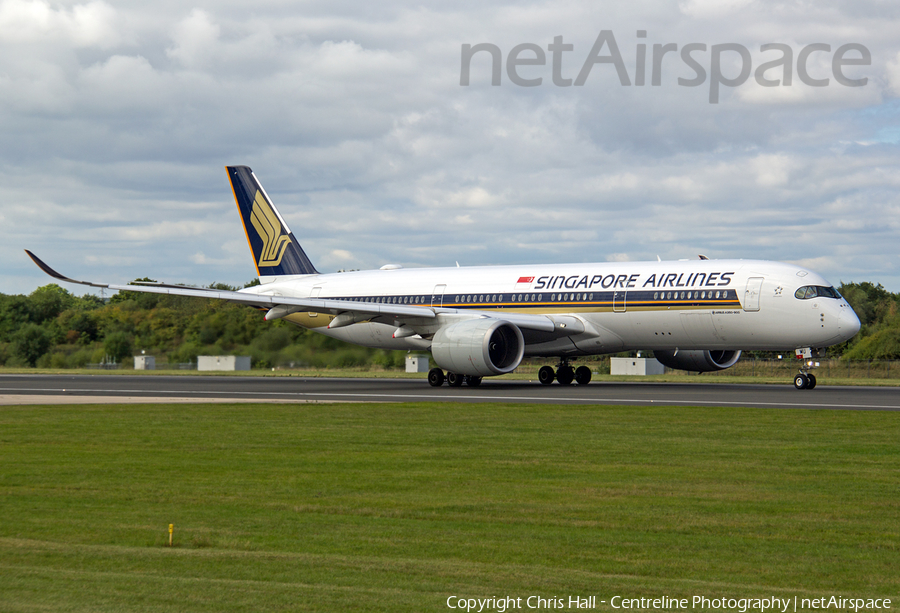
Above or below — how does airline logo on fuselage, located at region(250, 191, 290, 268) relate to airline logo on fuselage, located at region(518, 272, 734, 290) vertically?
above

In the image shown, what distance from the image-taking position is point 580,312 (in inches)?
1336

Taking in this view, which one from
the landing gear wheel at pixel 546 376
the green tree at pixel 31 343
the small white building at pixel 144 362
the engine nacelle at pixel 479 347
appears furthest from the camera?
the green tree at pixel 31 343

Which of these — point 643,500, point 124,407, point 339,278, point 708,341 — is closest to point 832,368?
point 708,341

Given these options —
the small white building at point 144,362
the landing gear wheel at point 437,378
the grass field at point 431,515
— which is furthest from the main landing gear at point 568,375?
the small white building at point 144,362

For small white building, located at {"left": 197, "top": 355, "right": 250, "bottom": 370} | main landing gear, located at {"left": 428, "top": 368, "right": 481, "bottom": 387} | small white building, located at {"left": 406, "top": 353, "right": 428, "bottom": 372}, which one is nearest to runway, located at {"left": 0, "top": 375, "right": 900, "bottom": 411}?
main landing gear, located at {"left": 428, "top": 368, "right": 481, "bottom": 387}

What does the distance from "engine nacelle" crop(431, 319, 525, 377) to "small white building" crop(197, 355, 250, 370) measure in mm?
13870

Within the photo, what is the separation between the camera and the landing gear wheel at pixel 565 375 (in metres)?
36.8

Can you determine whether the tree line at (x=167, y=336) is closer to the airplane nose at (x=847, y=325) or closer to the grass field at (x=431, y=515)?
the airplane nose at (x=847, y=325)

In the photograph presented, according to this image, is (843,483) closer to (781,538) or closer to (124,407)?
(781,538)

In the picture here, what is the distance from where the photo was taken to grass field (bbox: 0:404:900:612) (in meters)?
6.70

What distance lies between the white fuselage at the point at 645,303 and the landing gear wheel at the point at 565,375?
2.07 m

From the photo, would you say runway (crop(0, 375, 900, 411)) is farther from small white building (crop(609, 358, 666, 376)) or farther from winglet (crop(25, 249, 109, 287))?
small white building (crop(609, 358, 666, 376))

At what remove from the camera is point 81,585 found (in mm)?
6504

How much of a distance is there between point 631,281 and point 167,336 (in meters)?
23.3
